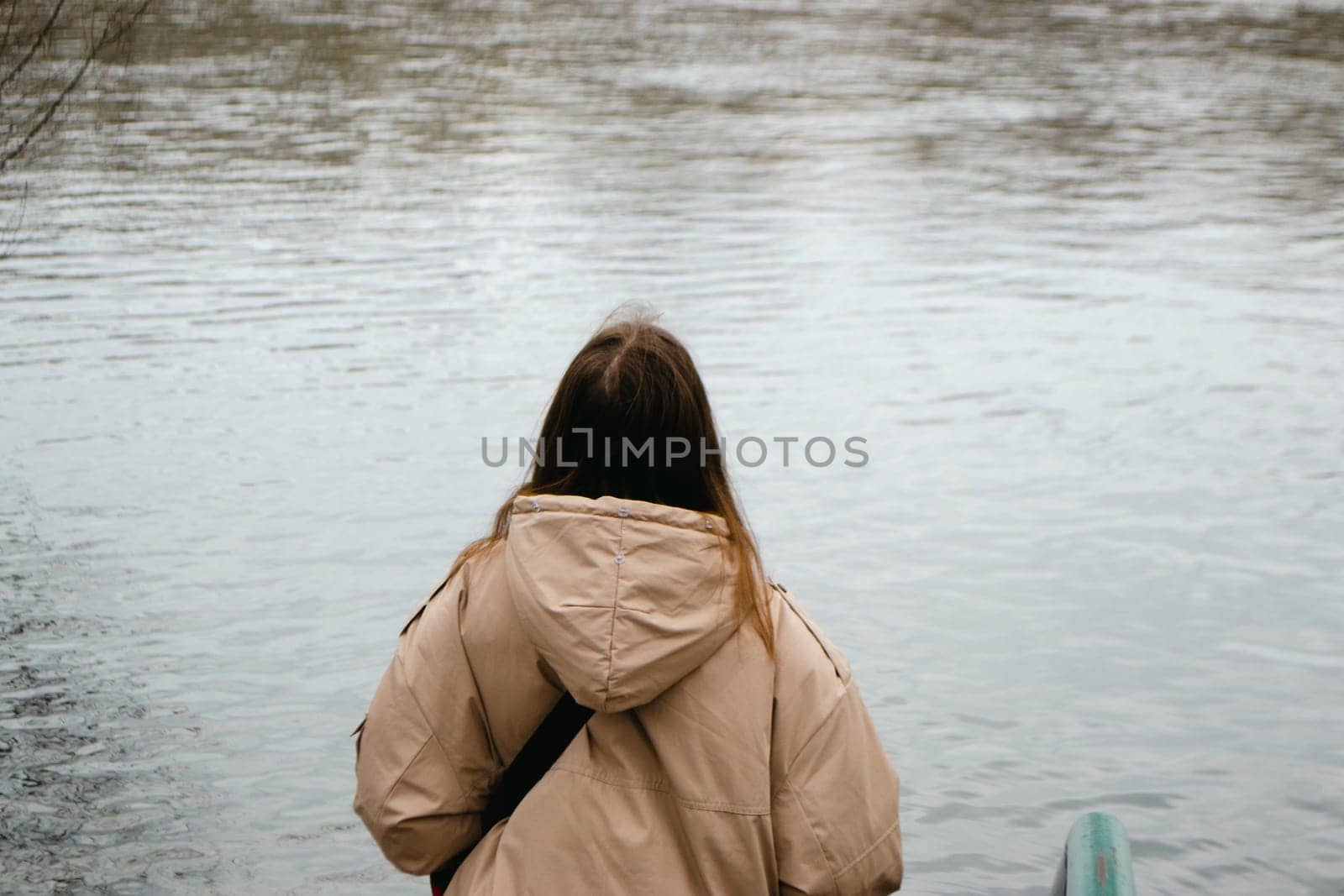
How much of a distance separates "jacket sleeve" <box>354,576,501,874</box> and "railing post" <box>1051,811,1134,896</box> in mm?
1966

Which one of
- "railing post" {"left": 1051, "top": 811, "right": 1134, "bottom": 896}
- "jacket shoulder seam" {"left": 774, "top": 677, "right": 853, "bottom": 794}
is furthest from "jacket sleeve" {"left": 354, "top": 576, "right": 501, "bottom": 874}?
"railing post" {"left": 1051, "top": 811, "right": 1134, "bottom": 896}

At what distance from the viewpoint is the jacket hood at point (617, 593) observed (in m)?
2.22

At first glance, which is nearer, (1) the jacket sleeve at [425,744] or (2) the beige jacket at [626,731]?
(2) the beige jacket at [626,731]

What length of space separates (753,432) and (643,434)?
279 inches

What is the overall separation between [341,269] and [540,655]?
37.5ft

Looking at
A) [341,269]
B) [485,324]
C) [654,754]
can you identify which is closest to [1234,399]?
[485,324]

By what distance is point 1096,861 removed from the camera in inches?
158

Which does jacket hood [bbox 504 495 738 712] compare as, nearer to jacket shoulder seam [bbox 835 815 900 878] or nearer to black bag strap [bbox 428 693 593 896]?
black bag strap [bbox 428 693 593 896]

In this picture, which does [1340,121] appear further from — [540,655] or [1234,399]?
[540,655]

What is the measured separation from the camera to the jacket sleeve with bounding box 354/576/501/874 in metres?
2.41

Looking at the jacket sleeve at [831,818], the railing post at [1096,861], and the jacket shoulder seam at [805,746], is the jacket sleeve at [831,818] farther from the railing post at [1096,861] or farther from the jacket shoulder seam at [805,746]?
the railing post at [1096,861]

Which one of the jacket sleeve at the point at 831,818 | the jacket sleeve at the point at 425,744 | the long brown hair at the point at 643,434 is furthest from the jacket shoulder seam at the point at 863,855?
the jacket sleeve at the point at 425,744

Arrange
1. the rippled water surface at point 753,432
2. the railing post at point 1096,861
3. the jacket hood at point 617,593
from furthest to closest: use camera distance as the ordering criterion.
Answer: the rippled water surface at point 753,432, the railing post at point 1096,861, the jacket hood at point 617,593

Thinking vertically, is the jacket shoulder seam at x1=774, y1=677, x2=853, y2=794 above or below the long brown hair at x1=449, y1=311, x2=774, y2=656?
below
